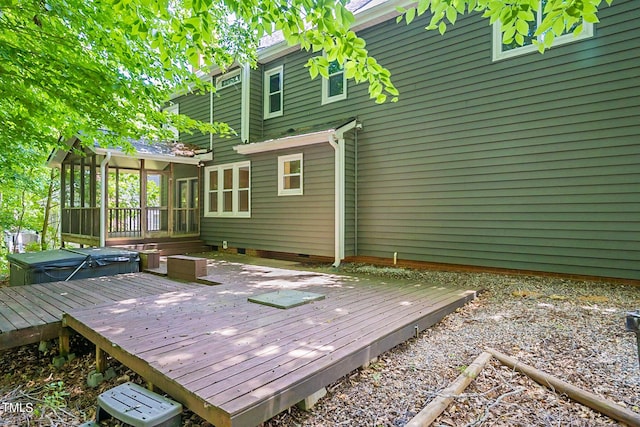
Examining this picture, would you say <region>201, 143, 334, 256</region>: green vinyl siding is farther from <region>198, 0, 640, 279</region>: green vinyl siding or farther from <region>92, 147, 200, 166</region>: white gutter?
<region>92, 147, 200, 166</region>: white gutter

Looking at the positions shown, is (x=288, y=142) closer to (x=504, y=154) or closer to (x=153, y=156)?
(x=153, y=156)

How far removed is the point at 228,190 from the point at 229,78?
12.4 ft

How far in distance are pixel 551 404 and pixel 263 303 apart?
9.85 feet

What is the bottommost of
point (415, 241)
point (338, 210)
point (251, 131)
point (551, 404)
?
point (551, 404)

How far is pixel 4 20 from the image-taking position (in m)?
4.65

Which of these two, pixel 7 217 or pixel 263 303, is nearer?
pixel 263 303

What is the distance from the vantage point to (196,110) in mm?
12477

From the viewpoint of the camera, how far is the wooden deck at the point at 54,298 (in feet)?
11.7

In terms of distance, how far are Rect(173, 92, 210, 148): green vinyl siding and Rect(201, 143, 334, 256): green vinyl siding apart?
3.08m

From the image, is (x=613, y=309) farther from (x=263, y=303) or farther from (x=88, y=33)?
(x=88, y=33)

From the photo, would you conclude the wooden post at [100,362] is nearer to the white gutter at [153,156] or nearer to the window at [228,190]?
the white gutter at [153,156]

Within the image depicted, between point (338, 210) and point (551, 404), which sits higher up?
point (338, 210)

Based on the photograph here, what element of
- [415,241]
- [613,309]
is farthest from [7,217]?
[613,309]

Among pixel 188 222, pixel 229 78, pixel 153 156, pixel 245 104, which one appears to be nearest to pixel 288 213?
pixel 245 104
